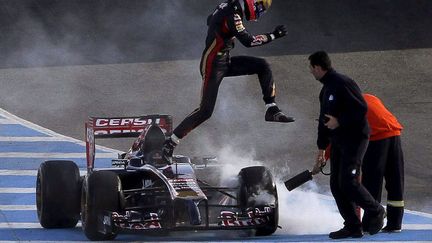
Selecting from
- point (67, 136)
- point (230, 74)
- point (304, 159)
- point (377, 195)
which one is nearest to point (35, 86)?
point (67, 136)

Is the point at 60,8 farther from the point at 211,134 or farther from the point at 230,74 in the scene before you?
the point at 230,74

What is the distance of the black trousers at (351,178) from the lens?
14.2m

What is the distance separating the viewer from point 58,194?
50.3 ft

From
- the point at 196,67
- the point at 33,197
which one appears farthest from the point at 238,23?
the point at 196,67

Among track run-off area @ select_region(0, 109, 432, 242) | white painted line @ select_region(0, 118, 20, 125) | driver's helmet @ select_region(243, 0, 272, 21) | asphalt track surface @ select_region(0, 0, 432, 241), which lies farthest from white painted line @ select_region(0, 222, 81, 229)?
white painted line @ select_region(0, 118, 20, 125)

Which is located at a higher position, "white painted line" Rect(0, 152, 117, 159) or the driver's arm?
the driver's arm

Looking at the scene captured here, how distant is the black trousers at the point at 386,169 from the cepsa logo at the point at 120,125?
2785 millimetres

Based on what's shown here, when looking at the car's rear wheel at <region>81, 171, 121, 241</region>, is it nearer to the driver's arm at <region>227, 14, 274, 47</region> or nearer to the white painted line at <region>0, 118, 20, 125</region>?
the driver's arm at <region>227, 14, 274, 47</region>

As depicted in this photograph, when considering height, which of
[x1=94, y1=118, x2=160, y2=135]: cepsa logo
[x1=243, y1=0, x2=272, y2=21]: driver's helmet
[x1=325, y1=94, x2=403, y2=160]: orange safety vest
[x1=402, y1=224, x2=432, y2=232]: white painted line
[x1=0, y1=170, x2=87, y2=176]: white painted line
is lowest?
[x1=402, y1=224, x2=432, y2=232]: white painted line

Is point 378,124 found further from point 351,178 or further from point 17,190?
point 17,190

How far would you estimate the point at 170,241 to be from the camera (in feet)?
48.5

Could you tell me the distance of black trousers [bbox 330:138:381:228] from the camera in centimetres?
1420

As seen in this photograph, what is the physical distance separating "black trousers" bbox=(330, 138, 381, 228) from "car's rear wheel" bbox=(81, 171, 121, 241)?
2.34 meters

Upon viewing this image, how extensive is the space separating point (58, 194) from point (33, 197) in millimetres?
2313
